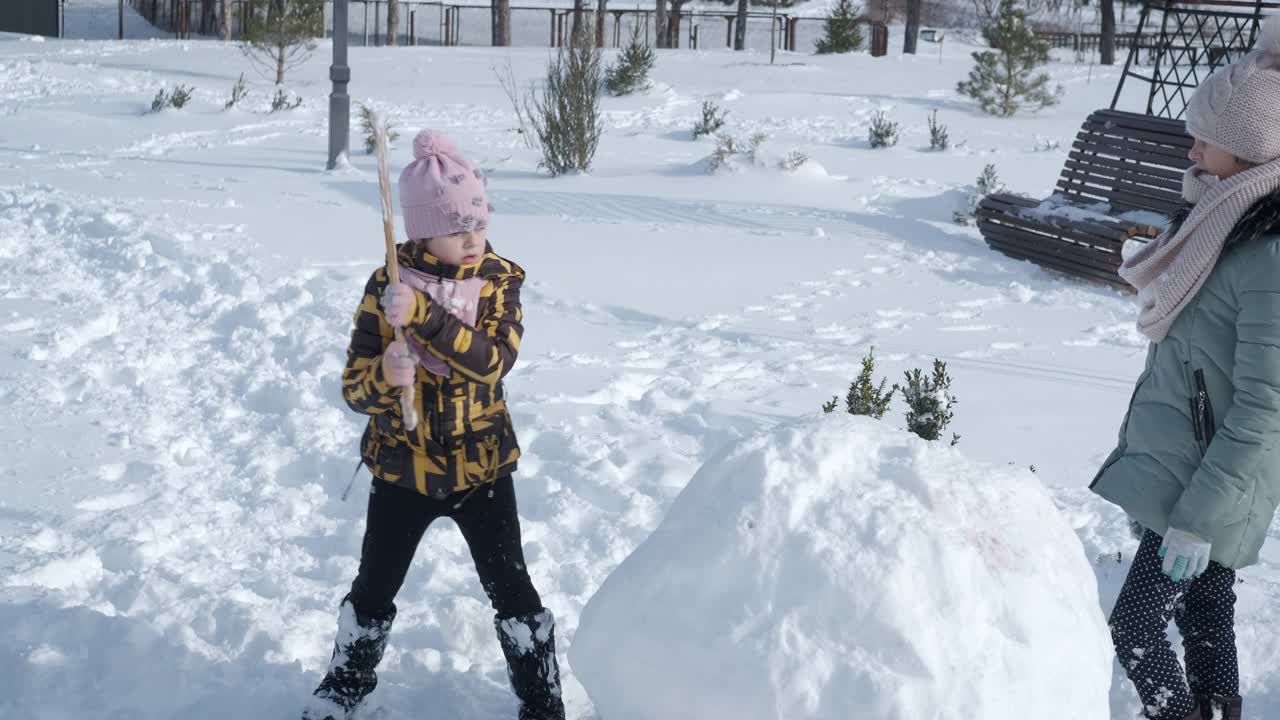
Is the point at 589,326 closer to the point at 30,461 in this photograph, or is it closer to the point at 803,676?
the point at 30,461

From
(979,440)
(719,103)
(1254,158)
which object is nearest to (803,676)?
(1254,158)

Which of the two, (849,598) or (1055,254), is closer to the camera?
(849,598)

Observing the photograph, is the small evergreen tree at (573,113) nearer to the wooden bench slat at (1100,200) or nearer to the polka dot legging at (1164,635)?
the wooden bench slat at (1100,200)

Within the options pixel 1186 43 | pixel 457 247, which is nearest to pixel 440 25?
pixel 1186 43

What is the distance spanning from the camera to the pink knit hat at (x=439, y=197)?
7.87 feet

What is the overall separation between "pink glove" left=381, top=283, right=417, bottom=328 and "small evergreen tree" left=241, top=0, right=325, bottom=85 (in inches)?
744

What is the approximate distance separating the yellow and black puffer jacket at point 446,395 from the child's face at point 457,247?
1cm

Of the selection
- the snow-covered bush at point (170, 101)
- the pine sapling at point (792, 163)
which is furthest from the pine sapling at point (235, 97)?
the pine sapling at point (792, 163)

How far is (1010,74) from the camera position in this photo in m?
18.9

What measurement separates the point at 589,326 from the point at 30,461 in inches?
105

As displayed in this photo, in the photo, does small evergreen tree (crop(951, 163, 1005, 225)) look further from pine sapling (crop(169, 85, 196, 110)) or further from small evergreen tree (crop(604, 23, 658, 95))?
pine sapling (crop(169, 85, 196, 110))

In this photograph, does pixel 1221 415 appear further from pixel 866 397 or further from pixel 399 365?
pixel 866 397

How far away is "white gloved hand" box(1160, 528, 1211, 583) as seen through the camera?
2342 millimetres

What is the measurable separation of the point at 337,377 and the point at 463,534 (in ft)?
8.92
